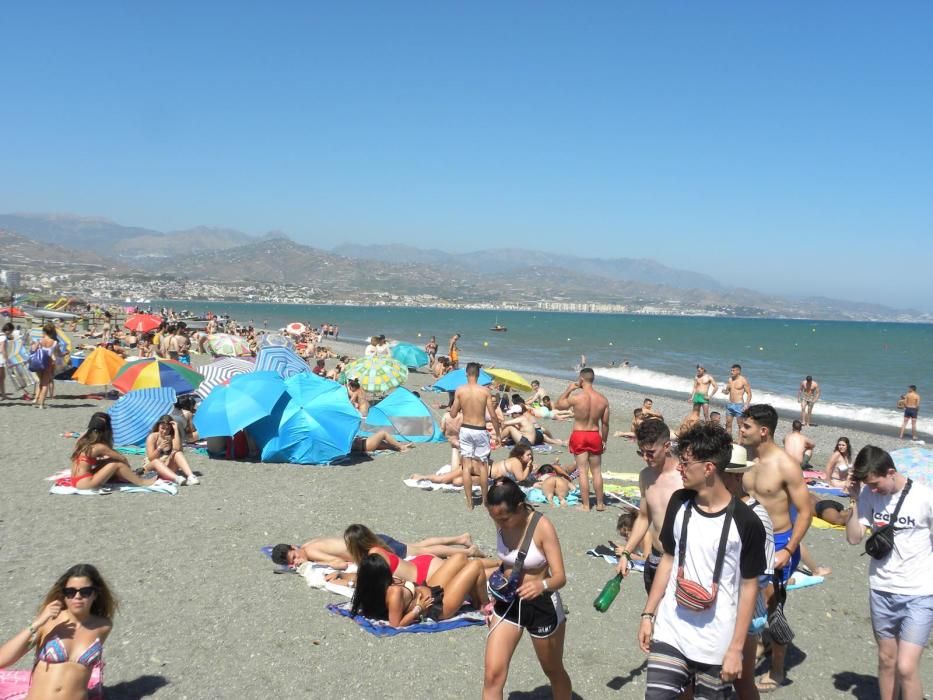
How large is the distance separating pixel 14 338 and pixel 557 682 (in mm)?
14299

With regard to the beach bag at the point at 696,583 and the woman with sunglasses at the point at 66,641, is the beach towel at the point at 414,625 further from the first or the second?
the beach bag at the point at 696,583

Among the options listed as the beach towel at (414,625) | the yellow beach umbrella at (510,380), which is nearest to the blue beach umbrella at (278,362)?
the yellow beach umbrella at (510,380)

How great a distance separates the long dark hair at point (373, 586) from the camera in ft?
16.7

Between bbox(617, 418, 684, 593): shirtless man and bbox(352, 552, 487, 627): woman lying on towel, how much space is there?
61.7 inches

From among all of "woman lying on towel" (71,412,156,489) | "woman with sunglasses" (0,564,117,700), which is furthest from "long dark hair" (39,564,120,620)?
"woman lying on towel" (71,412,156,489)

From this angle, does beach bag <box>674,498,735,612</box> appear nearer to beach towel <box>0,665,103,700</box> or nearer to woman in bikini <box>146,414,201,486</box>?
beach towel <box>0,665,103,700</box>

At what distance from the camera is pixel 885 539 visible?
373cm

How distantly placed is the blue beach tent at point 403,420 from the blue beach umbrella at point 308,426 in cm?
167

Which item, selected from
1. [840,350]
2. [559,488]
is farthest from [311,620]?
[840,350]

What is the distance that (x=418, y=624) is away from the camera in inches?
200

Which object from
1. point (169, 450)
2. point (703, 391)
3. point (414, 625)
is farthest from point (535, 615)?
point (703, 391)

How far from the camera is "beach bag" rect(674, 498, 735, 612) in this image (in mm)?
2818

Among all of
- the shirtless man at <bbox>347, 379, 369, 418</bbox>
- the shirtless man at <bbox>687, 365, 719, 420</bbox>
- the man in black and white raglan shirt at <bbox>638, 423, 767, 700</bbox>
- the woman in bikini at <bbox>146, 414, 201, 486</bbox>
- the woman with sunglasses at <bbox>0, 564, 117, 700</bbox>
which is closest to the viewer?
the man in black and white raglan shirt at <bbox>638, 423, 767, 700</bbox>

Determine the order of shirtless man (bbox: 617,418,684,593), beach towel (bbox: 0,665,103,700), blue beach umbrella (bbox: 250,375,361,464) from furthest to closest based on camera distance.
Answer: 1. blue beach umbrella (bbox: 250,375,361,464)
2. shirtless man (bbox: 617,418,684,593)
3. beach towel (bbox: 0,665,103,700)
